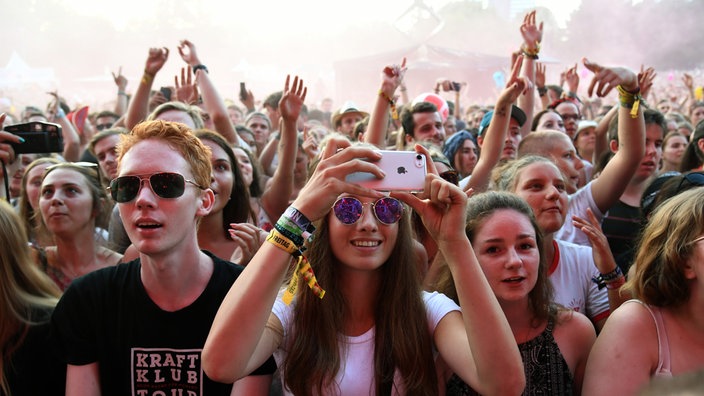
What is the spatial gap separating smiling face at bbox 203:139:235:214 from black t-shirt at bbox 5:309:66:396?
1.27m

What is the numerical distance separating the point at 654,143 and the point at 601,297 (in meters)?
2.31

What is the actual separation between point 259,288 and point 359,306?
→ 0.58m

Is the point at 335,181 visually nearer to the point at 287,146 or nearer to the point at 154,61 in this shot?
the point at 287,146

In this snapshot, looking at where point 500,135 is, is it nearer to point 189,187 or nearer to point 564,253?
point 564,253

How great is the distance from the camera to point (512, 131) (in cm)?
497

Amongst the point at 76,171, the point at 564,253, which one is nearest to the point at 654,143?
the point at 564,253

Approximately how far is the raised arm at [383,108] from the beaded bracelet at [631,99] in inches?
58.7

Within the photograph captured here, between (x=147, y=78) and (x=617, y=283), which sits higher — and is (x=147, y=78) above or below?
above

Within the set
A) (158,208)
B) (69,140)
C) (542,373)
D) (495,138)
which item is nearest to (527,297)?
(542,373)

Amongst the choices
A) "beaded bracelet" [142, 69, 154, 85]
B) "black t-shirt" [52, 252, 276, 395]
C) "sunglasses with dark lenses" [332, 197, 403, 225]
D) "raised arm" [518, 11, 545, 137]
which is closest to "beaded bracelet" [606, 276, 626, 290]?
"sunglasses with dark lenses" [332, 197, 403, 225]

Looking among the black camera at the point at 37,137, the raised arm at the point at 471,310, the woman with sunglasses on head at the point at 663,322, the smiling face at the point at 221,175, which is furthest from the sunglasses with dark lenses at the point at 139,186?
the woman with sunglasses on head at the point at 663,322

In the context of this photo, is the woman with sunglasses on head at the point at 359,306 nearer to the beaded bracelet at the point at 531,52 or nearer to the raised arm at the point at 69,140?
the beaded bracelet at the point at 531,52

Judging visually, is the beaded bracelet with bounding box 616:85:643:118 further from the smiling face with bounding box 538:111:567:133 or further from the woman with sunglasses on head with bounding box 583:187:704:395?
the smiling face with bounding box 538:111:567:133

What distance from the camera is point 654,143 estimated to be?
468 cm
